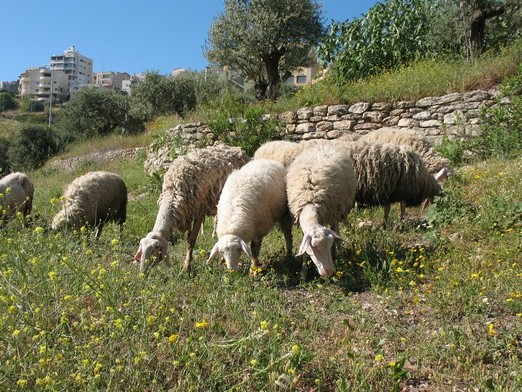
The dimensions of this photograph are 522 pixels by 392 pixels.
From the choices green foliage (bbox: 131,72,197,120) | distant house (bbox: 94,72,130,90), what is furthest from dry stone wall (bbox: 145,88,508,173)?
distant house (bbox: 94,72,130,90)

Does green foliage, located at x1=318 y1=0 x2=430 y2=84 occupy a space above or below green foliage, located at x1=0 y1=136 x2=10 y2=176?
above

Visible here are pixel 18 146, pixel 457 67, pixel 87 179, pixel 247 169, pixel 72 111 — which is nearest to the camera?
pixel 247 169

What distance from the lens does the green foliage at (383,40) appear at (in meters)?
14.9

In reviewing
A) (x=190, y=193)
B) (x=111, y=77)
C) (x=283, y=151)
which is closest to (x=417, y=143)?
(x=283, y=151)

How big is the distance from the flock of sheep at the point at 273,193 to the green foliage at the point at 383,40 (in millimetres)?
7070

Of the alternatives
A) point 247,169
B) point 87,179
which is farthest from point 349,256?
point 87,179

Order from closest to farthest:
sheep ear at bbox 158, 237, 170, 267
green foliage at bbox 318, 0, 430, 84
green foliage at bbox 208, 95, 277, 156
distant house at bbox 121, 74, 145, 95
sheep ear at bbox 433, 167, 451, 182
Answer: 1. sheep ear at bbox 158, 237, 170, 267
2. sheep ear at bbox 433, 167, 451, 182
3. green foliage at bbox 208, 95, 277, 156
4. green foliage at bbox 318, 0, 430, 84
5. distant house at bbox 121, 74, 145, 95

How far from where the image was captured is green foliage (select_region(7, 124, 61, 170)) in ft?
97.4

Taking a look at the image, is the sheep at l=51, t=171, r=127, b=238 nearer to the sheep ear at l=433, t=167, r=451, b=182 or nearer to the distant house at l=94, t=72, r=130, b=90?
the sheep ear at l=433, t=167, r=451, b=182

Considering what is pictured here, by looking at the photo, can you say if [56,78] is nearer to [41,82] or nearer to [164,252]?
[41,82]

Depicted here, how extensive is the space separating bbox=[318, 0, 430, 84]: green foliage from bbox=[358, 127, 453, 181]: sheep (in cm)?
610

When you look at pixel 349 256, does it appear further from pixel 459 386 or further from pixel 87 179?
pixel 87 179

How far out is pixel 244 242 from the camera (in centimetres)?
514

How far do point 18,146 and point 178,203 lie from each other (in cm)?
2855
